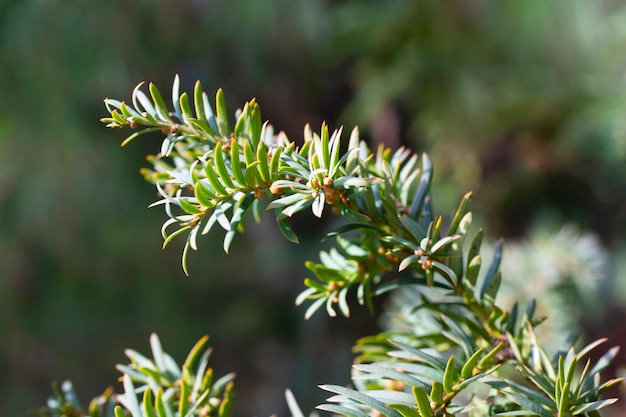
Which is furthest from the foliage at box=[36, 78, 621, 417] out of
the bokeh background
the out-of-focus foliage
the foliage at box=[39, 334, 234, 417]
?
the out-of-focus foliage

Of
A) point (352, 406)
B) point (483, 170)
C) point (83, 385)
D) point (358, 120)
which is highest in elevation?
point (358, 120)

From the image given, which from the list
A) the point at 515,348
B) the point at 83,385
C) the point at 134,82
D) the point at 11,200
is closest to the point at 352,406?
the point at 515,348

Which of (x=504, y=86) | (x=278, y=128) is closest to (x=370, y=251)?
(x=504, y=86)

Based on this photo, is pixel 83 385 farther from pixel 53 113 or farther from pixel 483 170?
pixel 483 170

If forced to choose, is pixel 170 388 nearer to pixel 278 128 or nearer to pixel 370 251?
pixel 370 251

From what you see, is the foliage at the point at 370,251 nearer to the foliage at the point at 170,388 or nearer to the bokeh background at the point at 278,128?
the foliage at the point at 170,388

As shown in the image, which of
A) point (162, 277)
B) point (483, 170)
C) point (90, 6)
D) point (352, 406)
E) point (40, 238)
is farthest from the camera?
point (162, 277)

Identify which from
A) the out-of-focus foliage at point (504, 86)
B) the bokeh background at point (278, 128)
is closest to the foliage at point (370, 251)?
the bokeh background at point (278, 128)
